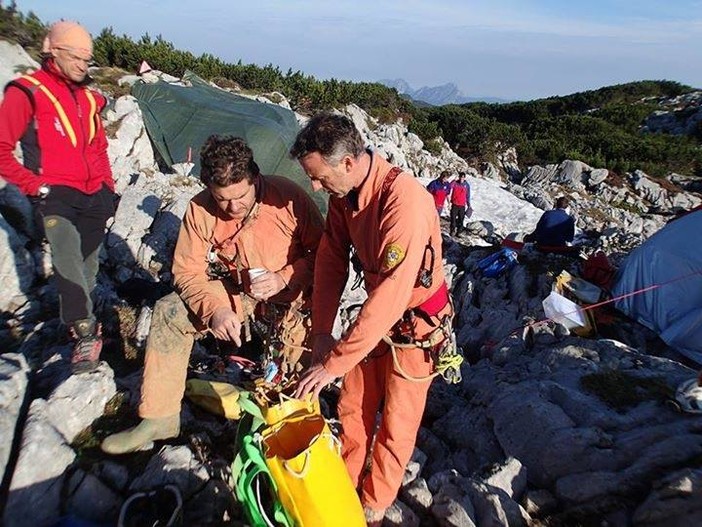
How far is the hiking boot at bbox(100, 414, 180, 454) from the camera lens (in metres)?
3.40

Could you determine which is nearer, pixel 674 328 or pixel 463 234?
pixel 674 328

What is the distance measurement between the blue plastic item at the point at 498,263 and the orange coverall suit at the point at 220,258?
839 cm

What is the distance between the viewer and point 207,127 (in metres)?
12.1

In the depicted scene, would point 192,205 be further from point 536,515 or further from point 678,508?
point 678,508

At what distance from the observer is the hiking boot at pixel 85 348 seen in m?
3.81

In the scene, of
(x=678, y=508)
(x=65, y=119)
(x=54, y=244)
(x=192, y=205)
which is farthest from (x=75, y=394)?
(x=678, y=508)

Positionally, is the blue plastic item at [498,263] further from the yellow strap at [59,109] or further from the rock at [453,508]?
the yellow strap at [59,109]

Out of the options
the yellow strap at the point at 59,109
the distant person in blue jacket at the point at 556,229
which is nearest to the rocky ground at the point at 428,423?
the yellow strap at the point at 59,109

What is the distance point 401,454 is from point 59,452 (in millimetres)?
2377

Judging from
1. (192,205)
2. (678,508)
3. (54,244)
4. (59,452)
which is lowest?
(59,452)

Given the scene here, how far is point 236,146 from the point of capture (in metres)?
3.52

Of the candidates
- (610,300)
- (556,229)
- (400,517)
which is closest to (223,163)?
(400,517)

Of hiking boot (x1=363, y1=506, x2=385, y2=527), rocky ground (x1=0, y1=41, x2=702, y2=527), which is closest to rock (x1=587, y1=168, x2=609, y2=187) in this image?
rocky ground (x1=0, y1=41, x2=702, y2=527)

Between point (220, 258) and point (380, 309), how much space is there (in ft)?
5.67
